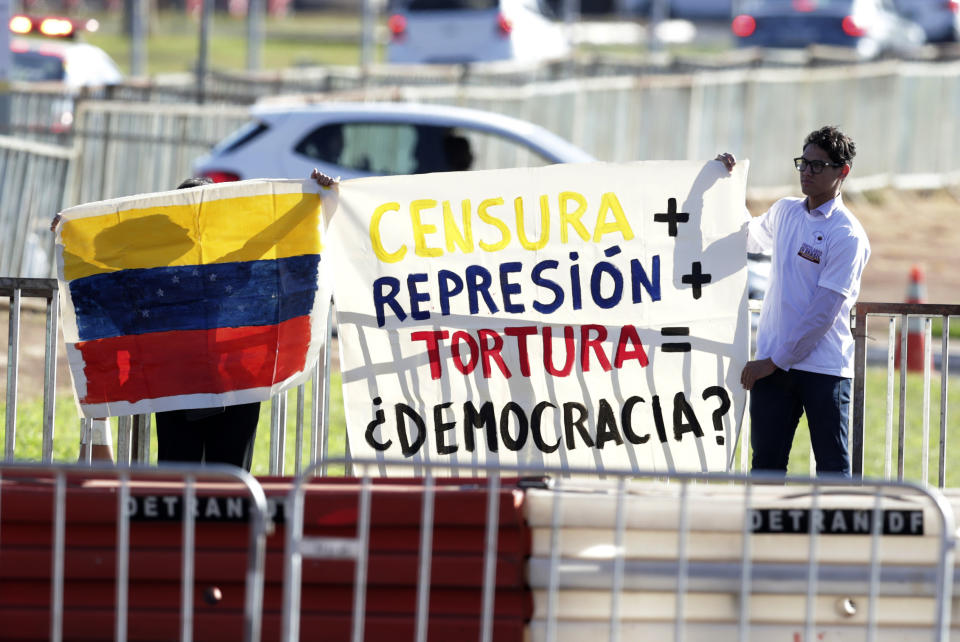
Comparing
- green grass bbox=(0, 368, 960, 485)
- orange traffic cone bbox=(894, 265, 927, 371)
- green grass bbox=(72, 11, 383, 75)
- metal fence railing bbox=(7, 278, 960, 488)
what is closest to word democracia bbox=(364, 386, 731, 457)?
metal fence railing bbox=(7, 278, 960, 488)

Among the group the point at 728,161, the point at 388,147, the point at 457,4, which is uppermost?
the point at 457,4

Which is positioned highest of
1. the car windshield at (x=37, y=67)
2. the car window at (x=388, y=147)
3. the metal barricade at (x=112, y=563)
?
the car windshield at (x=37, y=67)

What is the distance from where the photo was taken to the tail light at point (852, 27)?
28.0m

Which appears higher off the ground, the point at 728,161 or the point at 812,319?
the point at 728,161

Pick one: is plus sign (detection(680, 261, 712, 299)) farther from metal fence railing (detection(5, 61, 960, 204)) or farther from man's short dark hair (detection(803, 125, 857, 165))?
metal fence railing (detection(5, 61, 960, 204))

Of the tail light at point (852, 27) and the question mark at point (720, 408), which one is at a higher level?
the tail light at point (852, 27)

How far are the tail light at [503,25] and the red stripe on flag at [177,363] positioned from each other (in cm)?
1954

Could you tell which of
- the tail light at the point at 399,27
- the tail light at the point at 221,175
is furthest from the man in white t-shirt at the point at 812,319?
the tail light at the point at 399,27

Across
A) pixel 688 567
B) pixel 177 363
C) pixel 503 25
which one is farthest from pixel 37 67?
pixel 688 567

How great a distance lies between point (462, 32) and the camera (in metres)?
25.0

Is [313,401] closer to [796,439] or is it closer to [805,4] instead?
[796,439]

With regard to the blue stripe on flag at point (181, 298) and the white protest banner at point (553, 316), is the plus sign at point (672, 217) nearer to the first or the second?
the white protest banner at point (553, 316)

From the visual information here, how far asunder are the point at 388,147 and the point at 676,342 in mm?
6484

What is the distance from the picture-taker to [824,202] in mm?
5879
